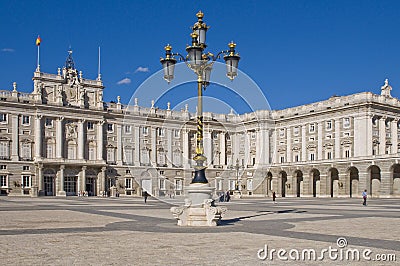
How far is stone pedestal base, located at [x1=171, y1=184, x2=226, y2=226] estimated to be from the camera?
765 inches

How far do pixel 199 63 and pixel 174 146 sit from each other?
244ft

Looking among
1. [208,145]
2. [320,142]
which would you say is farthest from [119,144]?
[320,142]

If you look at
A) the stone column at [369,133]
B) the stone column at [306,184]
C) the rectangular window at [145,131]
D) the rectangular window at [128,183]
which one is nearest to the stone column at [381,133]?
the stone column at [369,133]

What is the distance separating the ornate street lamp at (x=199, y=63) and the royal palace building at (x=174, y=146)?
43963mm

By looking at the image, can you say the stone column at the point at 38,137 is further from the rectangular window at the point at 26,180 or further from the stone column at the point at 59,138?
the rectangular window at the point at 26,180

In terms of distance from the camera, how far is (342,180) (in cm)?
7362

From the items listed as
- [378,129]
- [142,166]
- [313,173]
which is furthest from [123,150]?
[378,129]

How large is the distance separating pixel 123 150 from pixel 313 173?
3154 cm

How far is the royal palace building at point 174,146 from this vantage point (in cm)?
7375

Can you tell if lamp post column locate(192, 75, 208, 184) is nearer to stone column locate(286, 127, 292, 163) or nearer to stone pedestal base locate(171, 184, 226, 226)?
stone pedestal base locate(171, 184, 226, 226)

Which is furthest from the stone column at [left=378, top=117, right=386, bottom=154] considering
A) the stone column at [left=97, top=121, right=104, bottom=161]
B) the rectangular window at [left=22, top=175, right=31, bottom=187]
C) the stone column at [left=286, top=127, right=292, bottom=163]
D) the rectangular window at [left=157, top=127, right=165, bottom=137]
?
the rectangular window at [left=22, top=175, right=31, bottom=187]

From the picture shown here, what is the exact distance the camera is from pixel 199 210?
19.8 meters

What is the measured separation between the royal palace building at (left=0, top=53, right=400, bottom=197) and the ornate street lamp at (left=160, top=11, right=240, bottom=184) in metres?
44.0

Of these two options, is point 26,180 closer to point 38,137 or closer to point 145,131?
point 38,137
